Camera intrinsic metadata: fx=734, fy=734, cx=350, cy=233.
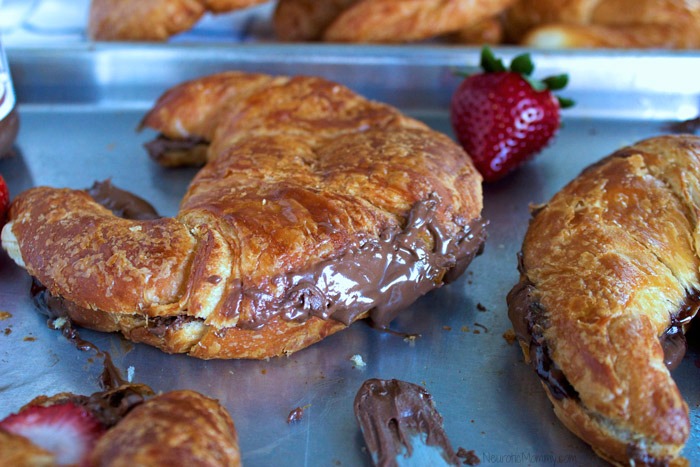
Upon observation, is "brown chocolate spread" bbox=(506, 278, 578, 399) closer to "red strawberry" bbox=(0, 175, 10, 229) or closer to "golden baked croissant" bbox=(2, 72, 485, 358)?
"golden baked croissant" bbox=(2, 72, 485, 358)

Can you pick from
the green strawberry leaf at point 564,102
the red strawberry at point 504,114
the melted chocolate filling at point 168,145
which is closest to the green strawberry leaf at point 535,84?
the red strawberry at point 504,114

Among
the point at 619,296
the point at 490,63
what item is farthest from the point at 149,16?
the point at 619,296

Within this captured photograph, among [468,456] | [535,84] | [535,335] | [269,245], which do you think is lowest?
[468,456]

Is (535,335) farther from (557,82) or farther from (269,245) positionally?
(557,82)

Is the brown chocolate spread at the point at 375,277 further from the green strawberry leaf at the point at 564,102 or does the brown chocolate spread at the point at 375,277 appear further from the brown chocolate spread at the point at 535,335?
the green strawberry leaf at the point at 564,102

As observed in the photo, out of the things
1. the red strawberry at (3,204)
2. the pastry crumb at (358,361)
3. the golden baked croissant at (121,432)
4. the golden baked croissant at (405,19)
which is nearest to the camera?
the golden baked croissant at (121,432)

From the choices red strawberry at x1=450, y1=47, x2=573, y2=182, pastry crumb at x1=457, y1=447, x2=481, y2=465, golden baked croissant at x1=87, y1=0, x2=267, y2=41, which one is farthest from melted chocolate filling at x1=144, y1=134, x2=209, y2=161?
pastry crumb at x1=457, y1=447, x2=481, y2=465
